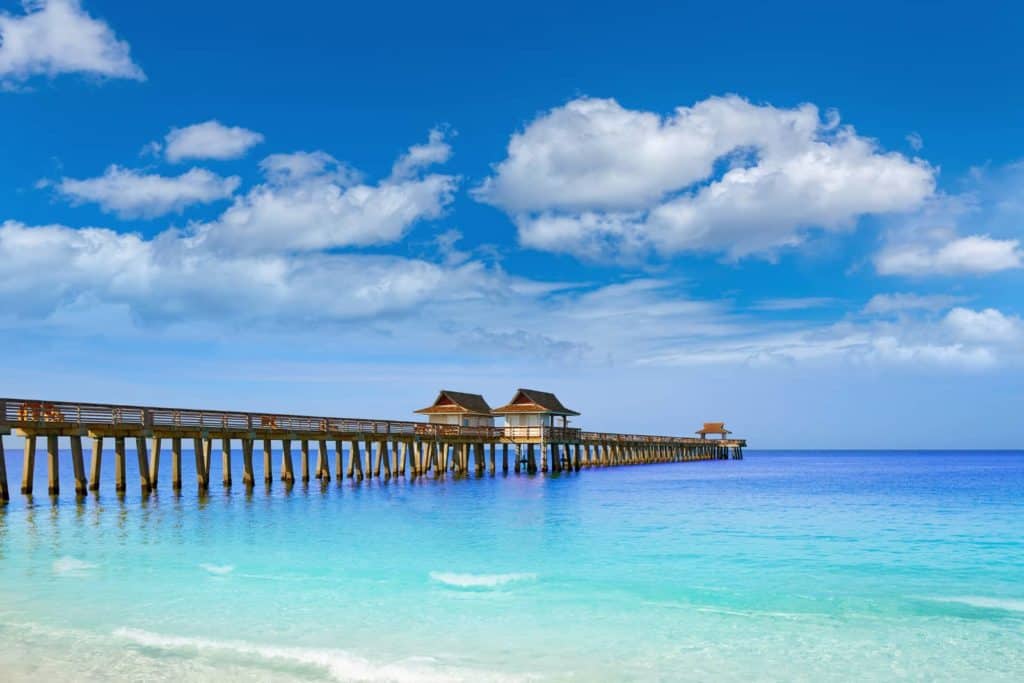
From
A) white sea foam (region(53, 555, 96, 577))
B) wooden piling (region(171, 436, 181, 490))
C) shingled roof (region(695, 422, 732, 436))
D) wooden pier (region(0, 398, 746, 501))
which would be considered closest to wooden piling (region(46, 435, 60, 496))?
wooden pier (region(0, 398, 746, 501))

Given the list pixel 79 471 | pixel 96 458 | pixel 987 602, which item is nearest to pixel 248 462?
pixel 79 471

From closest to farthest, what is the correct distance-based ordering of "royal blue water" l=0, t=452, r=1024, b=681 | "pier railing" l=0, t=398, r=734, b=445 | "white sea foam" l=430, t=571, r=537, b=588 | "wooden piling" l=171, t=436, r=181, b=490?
"royal blue water" l=0, t=452, r=1024, b=681
"white sea foam" l=430, t=571, r=537, b=588
"pier railing" l=0, t=398, r=734, b=445
"wooden piling" l=171, t=436, r=181, b=490

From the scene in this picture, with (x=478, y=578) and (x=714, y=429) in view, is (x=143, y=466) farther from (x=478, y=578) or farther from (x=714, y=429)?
(x=714, y=429)

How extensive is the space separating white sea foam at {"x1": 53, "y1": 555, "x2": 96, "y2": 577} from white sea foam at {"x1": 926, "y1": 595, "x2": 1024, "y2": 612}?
49.0 ft

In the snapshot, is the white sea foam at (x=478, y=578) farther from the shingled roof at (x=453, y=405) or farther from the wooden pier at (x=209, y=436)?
the shingled roof at (x=453, y=405)

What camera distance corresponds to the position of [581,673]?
33.3ft

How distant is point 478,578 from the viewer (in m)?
15.9

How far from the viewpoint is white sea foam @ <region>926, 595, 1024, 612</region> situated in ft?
45.9

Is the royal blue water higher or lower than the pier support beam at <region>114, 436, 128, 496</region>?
lower

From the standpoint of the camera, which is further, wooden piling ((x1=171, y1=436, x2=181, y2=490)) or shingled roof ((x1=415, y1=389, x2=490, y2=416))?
shingled roof ((x1=415, y1=389, x2=490, y2=416))

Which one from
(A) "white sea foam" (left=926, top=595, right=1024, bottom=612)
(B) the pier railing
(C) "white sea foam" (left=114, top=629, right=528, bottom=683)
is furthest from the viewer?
(B) the pier railing

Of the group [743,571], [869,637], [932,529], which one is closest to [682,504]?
[932,529]

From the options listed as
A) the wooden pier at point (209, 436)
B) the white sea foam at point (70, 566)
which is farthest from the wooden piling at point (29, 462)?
the white sea foam at point (70, 566)

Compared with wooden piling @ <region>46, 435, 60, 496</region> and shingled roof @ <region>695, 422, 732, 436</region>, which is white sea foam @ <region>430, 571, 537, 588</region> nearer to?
wooden piling @ <region>46, 435, 60, 496</region>
